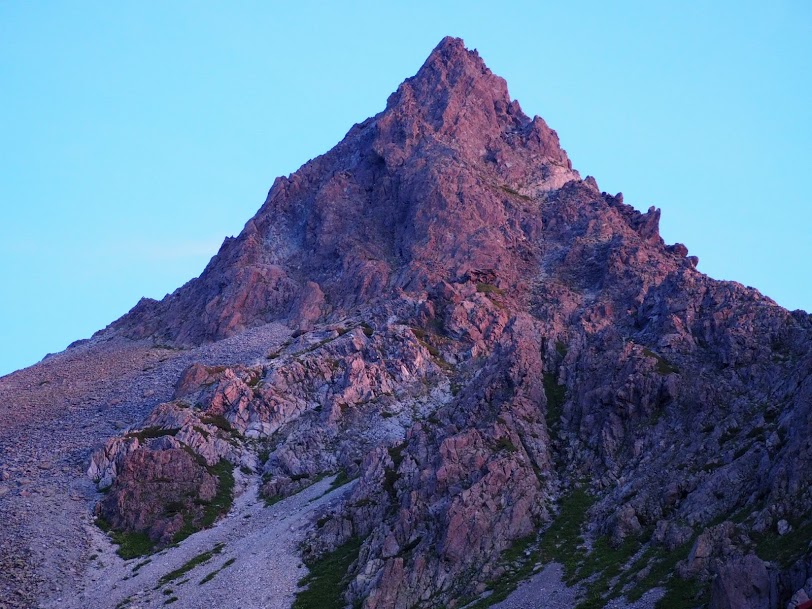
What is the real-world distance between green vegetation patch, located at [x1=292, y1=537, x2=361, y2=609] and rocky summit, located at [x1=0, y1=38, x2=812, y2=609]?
267mm

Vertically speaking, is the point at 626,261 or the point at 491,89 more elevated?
the point at 491,89

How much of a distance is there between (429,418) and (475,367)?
72.7ft

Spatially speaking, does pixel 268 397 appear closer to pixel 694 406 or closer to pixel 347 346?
pixel 347 346

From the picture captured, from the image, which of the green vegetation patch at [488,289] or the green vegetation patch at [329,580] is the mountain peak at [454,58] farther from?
the green vegetation patch at [329,580]

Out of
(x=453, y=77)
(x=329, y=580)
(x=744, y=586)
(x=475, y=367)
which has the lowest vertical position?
(x=744, y=586)

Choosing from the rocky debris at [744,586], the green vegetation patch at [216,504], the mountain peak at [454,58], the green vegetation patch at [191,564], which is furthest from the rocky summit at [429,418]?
the mountain peak at [454,58]

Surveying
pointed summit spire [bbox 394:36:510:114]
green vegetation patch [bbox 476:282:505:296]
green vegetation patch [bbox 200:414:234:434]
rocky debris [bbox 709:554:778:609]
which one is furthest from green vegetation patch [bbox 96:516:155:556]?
pointed summit spire [bbox 394:36:510:114]

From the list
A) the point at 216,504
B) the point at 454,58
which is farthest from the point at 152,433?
the point at 454,58

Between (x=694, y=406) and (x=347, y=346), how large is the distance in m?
47.4

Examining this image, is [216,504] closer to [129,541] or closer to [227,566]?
[129,541]

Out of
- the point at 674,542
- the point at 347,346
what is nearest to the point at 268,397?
the point at 347,346

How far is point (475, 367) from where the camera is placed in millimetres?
112938

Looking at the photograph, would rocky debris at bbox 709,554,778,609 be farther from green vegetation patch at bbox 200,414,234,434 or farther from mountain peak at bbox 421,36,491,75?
mountain peak at bbox 421,36,491,75

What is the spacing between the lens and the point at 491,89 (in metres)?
176
